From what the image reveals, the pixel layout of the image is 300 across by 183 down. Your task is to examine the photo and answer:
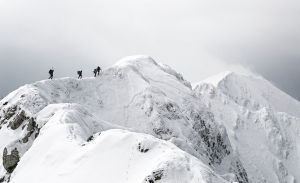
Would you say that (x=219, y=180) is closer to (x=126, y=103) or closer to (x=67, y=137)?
(x=67, y=137)

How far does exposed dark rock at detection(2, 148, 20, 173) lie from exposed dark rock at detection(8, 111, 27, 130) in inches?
274

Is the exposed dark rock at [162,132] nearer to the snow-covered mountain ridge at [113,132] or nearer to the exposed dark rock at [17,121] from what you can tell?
the snow-covered mountain ridge at [113,132]

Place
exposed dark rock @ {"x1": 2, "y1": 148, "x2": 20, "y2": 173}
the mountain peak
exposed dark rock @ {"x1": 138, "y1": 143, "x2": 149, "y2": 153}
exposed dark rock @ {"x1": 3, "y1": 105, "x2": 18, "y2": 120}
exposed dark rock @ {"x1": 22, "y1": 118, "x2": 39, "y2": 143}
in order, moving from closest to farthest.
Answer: exposed dark rock @ {"x1": 138, "y1": 143, "x2": 149, "y2": 153}, exposed dark rock @ {"x1": 2, "y1": 148, "x2": 20, "y2": 173}, exposed dark rock @ {"x1": 22, "y1": 118, "x2": 39, "y2": 143}, exposed dark rock @ {"x1": 3, "y1": 105, "x2": 18, "y2": 120}, the mountain peak

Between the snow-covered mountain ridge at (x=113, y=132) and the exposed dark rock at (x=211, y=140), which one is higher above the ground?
the snow-covered mountain ridge at (x=113, y=132)

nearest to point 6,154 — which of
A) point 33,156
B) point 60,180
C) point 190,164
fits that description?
point 33,156

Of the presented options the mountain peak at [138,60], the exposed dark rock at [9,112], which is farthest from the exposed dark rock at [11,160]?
the mountain peak at [138,60]

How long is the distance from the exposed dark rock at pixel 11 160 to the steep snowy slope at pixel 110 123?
0.11 meters

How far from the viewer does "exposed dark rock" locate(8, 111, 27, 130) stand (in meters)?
48.4

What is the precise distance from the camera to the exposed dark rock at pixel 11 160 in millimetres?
38500

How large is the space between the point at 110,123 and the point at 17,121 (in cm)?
1148

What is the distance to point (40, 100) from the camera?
5475 centimetres

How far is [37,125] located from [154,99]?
39.7 m

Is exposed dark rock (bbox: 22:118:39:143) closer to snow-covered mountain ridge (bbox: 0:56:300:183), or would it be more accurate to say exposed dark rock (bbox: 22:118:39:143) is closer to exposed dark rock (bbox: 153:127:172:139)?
snow-covered mountain ridge (bbox: 0:56:300:183)

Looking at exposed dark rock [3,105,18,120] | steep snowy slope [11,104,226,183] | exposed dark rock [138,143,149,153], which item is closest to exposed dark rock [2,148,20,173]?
steep snowy slope [11,104,226,183]
